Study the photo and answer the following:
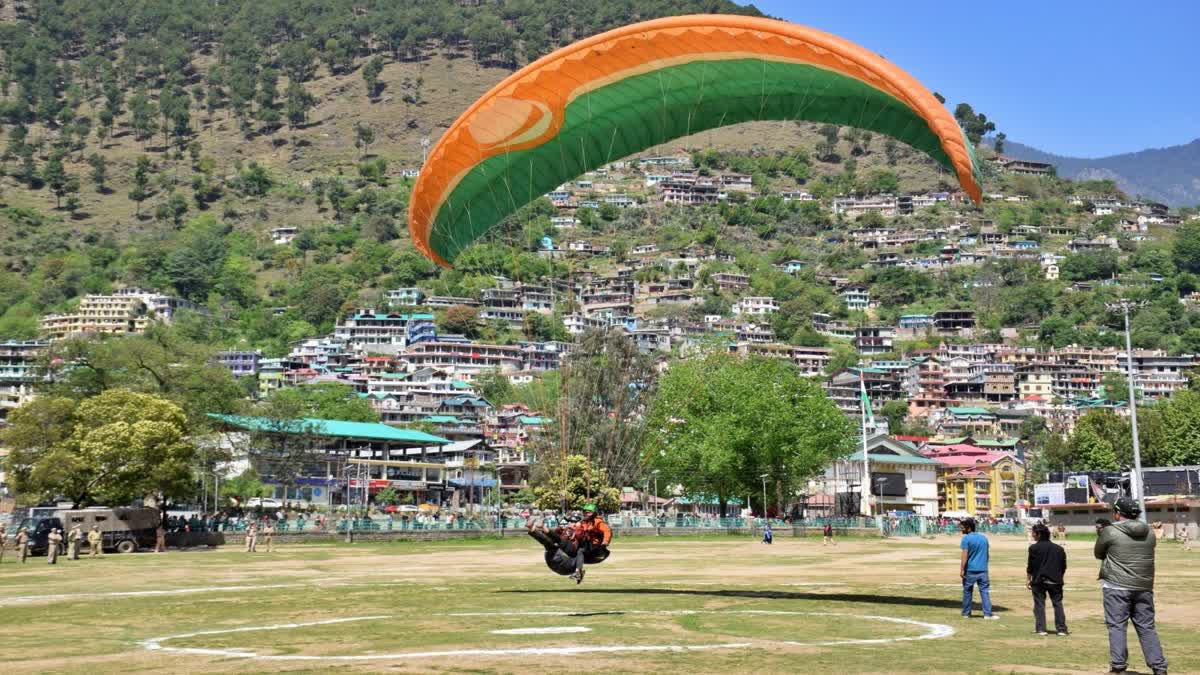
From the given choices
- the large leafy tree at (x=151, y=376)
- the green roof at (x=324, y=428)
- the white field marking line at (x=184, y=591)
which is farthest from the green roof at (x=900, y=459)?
the white field marking line at (x=184, y=591)

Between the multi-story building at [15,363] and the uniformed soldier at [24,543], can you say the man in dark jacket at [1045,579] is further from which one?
the multi-story building at [15,363]

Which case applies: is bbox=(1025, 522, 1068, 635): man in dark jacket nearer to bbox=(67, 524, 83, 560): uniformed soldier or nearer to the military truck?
bbox=(67, 524, 83, 560): uniformed soldier

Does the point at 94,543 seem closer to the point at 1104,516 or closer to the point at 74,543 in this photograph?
the point at 74,543

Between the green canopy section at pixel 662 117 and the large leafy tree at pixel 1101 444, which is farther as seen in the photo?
the large leafy tree at pixel 1101 444

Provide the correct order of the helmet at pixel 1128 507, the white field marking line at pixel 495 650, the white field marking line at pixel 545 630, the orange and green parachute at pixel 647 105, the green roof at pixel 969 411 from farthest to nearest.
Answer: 1. the green roof at pixel 969 411
2. the orange and green parachute at pixel 647 105
3. the white field marking line at pixel 545 630
4. the white field marking line at pixel 495 650
5. the helmet at pixel 1128 507

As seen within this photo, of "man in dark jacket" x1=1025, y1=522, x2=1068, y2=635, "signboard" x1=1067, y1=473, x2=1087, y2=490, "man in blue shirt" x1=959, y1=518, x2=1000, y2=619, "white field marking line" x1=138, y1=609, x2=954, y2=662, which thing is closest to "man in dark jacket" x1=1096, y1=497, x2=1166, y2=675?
"white field marking line" x1=138, y1=609, x2=954, y2=662

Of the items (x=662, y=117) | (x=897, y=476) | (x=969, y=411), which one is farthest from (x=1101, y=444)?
(x=662, y=117)
